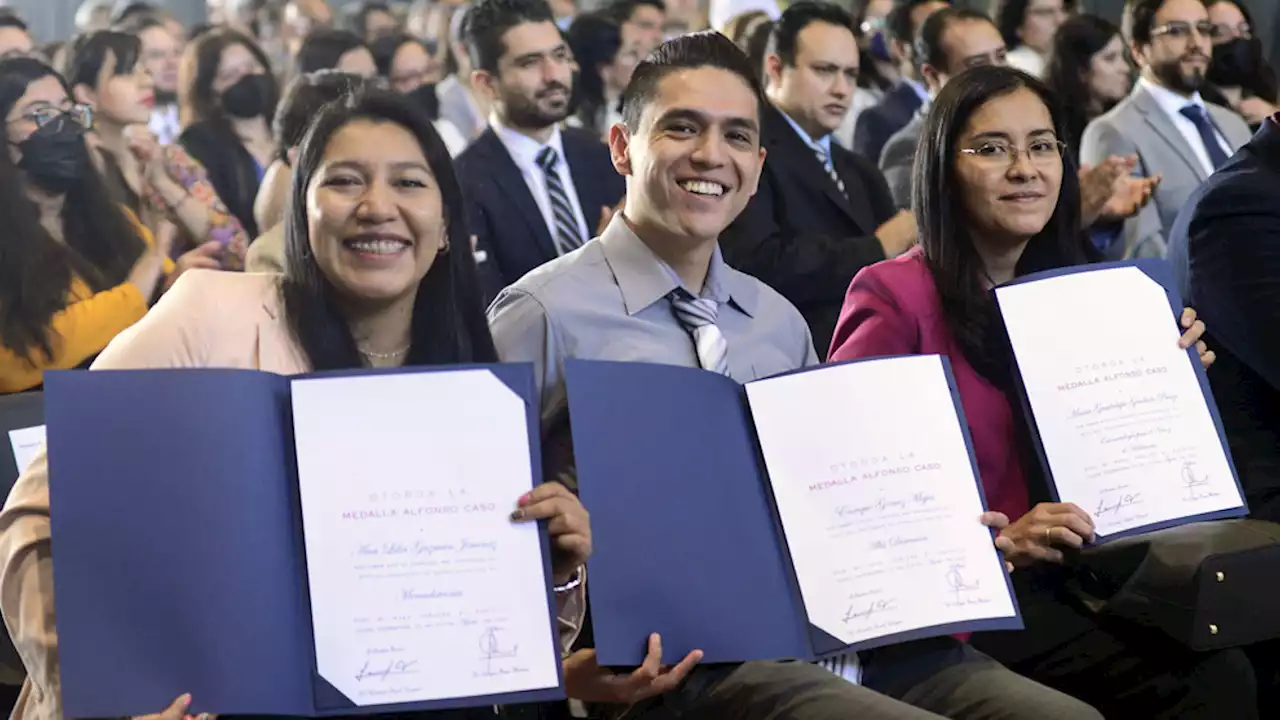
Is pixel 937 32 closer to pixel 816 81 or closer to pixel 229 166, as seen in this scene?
pixel 816 81

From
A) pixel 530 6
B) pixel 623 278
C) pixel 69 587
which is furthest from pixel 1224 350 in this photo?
pixel 530 6

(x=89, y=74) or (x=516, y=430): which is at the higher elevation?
(x=89, y=74)

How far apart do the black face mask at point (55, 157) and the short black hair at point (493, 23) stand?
4.70 feet

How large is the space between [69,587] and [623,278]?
1076 millimetres

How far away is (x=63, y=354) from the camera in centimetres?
354

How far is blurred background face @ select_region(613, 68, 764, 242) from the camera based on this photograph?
267cm

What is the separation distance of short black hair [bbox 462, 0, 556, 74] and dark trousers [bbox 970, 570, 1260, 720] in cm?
283

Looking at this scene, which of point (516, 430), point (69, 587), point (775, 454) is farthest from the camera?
point (775, 454)

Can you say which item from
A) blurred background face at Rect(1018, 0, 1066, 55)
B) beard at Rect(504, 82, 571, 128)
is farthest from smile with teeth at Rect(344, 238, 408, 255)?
blurred background face at Rect(1018, 0, 1066, 55)

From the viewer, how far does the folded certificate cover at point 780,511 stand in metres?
2.15

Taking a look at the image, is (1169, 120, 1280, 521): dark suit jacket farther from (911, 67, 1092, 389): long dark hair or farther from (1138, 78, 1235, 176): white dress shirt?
(1138, 78, 1235, 176): white dress shirt

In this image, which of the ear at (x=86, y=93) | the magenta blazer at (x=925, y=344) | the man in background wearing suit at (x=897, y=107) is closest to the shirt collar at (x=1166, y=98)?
the man in background wearing suit at (x=897, y=107)

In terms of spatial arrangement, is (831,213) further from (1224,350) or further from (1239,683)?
(1239,683)

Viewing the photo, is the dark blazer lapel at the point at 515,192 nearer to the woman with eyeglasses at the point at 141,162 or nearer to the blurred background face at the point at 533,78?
the blurred background face at the point at 533,78
